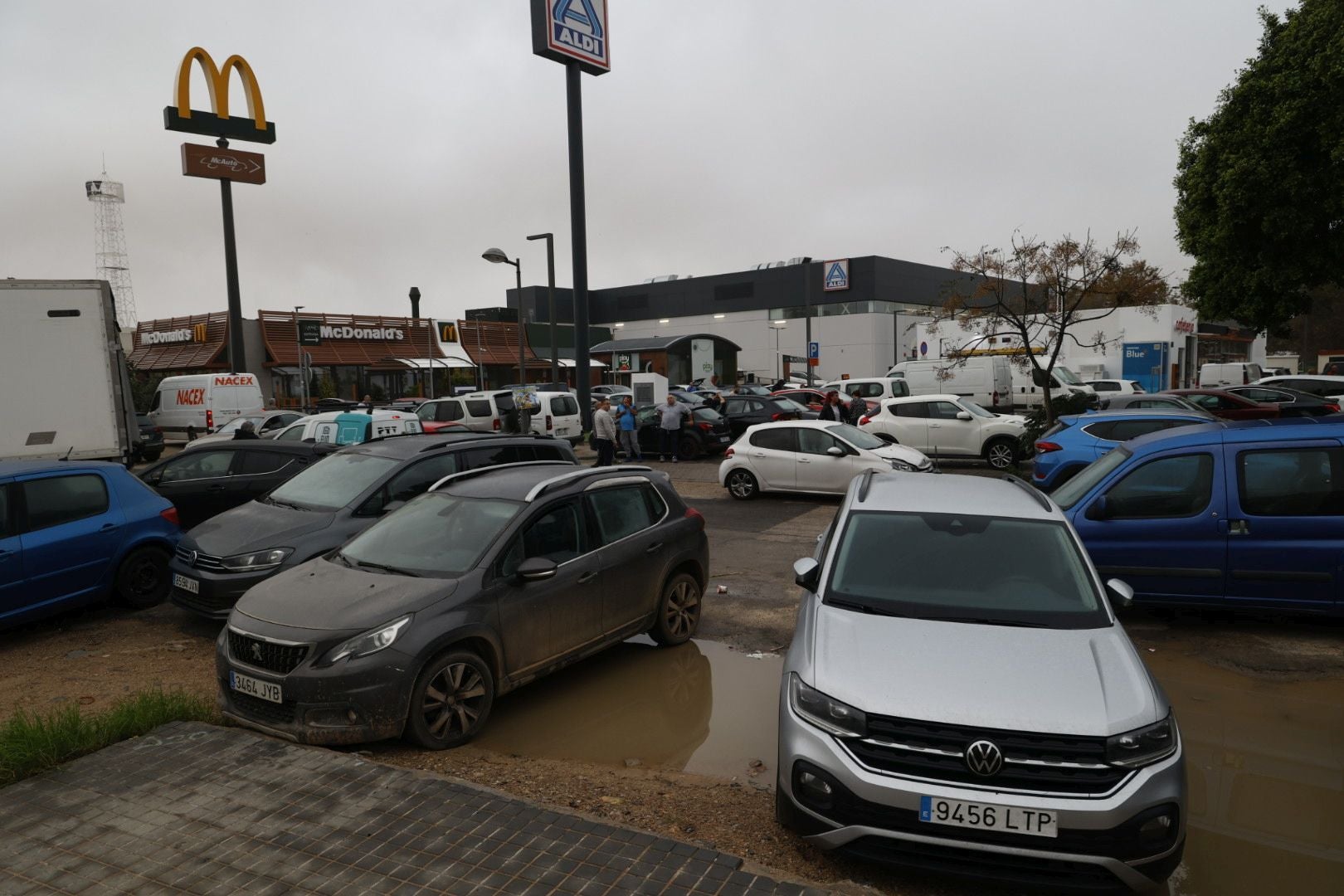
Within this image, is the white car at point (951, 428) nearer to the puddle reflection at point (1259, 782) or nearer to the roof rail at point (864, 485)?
the puddle reflection at point (1259, 782)

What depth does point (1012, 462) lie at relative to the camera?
54.0 ft

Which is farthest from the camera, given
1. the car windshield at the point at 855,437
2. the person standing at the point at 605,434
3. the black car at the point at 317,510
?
the person standing at the point at 605,434

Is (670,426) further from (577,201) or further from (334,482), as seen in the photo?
(334,482)

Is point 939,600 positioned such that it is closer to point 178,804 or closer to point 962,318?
point 178,804

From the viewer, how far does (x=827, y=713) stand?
349 cm

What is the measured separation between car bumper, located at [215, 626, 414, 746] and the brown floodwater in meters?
0.72

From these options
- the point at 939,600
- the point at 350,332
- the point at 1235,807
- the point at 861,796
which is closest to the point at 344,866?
the point at 861,796

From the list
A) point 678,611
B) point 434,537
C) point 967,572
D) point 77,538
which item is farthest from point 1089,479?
point 77,538

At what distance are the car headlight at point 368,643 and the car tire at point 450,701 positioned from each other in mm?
265

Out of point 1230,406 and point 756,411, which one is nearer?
point 1230,406

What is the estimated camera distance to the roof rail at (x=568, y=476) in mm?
5703

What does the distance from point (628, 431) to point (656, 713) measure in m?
14.3

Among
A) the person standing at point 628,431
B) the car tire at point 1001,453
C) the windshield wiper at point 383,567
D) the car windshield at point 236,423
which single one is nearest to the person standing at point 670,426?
the person standing at point 628,431

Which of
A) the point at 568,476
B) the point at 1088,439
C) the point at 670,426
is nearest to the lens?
the point at 568,476
